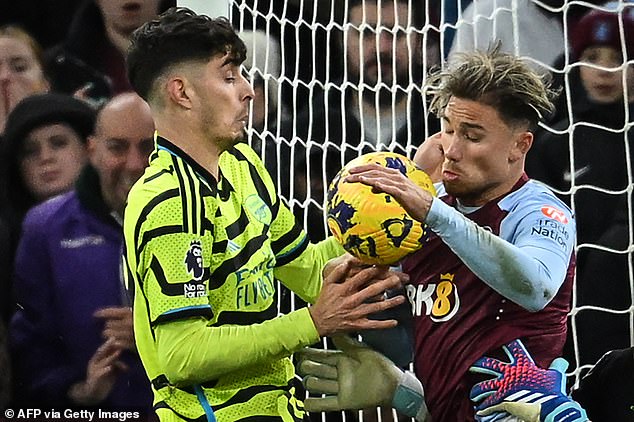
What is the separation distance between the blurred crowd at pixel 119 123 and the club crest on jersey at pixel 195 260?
93cm

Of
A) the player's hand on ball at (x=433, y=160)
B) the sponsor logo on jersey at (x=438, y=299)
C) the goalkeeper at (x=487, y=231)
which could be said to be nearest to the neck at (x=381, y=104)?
the player's hand on ball at (x=433, y=160)

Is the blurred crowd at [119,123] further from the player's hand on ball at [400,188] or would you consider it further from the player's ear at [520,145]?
the player's hand on ball at [400,188]

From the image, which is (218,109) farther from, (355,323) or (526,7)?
(526,7)

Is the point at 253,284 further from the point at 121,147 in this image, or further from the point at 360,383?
the point at 121,147

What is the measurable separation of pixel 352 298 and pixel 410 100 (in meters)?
1.01

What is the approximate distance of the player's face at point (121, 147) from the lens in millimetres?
2705

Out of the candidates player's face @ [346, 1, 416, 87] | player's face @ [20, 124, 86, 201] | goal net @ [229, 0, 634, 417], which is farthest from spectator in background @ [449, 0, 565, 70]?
player's face @ [20, 124, 86, 201]

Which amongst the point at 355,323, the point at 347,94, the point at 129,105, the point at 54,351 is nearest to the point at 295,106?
the point at 347,94

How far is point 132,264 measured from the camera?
171 centimetres

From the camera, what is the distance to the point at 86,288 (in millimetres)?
2697

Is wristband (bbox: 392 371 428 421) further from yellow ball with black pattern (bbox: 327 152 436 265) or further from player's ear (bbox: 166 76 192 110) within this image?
player's ear (bbox: 166 76 192 110)

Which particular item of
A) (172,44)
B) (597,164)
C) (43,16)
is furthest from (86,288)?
(597,164)

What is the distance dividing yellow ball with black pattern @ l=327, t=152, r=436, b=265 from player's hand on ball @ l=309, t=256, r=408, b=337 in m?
0.02

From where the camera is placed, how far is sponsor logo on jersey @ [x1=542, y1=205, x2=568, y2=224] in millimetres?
1804
